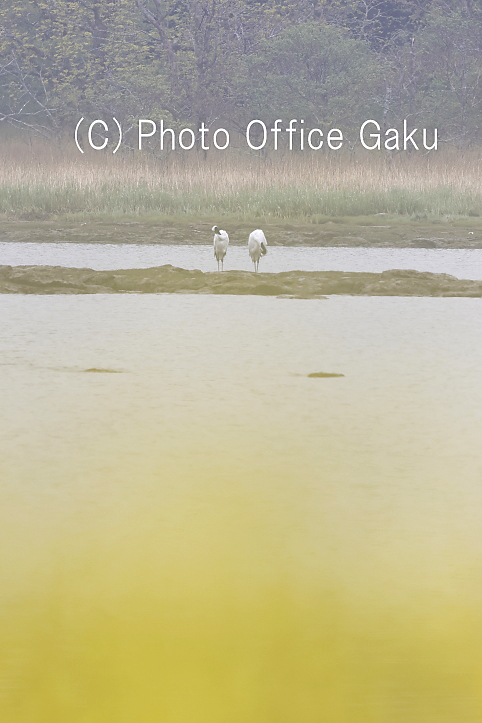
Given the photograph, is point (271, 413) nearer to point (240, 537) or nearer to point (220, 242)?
point (240, 537)

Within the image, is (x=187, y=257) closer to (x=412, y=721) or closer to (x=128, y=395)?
(x=128, y=395)

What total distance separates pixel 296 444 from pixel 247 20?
31.3 meters

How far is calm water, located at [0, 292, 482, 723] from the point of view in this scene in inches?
101

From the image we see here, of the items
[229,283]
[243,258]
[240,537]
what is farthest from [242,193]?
[240,537]

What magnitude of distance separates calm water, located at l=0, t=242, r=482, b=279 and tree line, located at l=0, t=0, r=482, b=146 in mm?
16067

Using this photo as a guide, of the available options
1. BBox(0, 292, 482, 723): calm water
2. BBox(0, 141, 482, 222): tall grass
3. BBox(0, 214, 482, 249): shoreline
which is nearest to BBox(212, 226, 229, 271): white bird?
BBox(0, 214, 482, 249): shoreline

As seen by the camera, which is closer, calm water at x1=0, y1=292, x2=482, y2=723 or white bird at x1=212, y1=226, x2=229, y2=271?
calm water at x1=0, y1=292, x2=482, y2=723

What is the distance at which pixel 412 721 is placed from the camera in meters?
2.40

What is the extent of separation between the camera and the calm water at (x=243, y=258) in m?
12.8

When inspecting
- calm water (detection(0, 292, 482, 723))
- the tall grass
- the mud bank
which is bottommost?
calm water (detection(0, 292, 482, 723))

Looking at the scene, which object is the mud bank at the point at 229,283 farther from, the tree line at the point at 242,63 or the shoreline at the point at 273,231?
the tree line at the point at 242,63

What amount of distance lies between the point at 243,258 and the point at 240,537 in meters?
10.7

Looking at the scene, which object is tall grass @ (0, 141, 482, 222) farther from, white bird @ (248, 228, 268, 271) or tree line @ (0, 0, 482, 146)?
tree line @ (0, 0, 482, 146)

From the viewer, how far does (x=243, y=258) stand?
14047 mm
